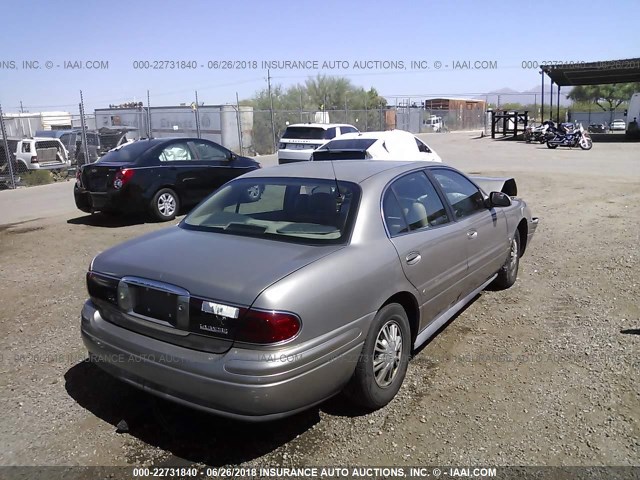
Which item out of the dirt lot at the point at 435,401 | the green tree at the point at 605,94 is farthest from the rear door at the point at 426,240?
the green tree at the point at 605,94

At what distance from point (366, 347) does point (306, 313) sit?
561 mm

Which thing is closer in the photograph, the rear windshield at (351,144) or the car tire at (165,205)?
the car tire at (165,205)

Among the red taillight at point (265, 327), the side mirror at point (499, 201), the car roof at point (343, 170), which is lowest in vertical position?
the red taillight at point (265, 327)

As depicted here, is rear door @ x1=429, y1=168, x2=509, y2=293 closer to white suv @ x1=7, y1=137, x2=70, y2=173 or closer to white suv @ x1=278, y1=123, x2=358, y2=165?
white suv @ x1=278, y1=123, x2=358, y2=165

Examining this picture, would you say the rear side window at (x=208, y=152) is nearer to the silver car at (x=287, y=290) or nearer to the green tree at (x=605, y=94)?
the silver car at (x=287, y=290)

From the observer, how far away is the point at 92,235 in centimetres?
860

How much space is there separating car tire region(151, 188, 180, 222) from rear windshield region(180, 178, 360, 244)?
5.57 meters

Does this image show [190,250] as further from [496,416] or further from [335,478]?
[496,416]

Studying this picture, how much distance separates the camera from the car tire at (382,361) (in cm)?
319

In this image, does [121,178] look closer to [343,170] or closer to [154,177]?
[154,177]

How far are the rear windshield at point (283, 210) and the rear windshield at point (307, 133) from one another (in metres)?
12.1

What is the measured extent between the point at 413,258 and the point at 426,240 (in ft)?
0.93

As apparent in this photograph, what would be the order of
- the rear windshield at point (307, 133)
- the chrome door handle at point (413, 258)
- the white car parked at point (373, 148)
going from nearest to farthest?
1. the chrome door handle at point (413, 258)
2. the white car parked at point (373, 148)
3. the rear windshield at point (307, 133)

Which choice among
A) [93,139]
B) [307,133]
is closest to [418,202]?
[307,133]
